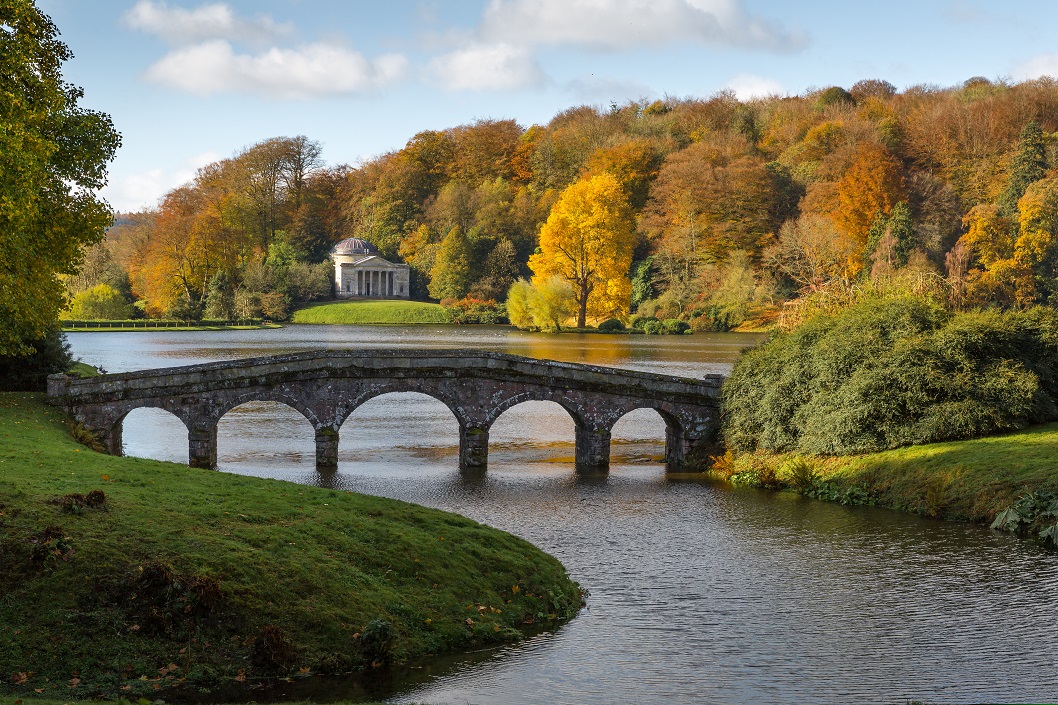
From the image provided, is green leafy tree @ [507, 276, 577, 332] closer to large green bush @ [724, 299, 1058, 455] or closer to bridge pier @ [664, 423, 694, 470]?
bridge pier @ [664, 423, 694, 470]

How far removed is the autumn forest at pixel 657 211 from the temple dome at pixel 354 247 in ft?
7.26

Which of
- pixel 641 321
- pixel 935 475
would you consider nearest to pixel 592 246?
pixel 641 321

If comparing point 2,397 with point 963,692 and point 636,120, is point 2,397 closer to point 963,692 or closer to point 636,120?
point 963,692

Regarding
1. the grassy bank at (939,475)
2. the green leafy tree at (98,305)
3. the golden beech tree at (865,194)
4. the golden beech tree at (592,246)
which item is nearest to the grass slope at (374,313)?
the green leafy tree at (98,305)

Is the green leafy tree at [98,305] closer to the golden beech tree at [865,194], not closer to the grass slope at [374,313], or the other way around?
the grass slope at [374,313]

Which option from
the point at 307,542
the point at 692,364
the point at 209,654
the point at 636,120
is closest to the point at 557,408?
the point at 692,364

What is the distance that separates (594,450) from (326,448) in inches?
398

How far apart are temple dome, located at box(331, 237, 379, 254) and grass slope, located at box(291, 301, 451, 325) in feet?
35.6

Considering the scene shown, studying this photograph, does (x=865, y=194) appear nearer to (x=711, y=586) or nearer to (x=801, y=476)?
(x=801, y=476)

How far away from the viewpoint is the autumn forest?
96.2m

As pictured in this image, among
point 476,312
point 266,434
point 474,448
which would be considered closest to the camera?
point 474,448

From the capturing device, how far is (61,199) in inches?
1356

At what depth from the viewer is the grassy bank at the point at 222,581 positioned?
15859mm

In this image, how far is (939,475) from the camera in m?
32.4
